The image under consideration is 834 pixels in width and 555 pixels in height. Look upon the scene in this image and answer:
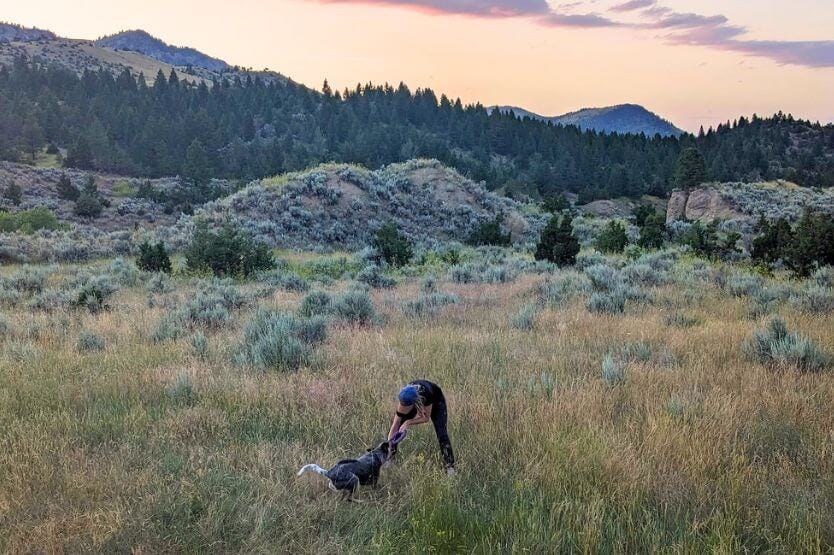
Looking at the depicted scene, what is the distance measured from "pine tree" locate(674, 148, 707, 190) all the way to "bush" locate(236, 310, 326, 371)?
149ft

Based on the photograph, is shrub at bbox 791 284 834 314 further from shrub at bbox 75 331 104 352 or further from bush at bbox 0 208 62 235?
bush at bbox 0 208 62 235

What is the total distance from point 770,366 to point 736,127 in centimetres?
11303

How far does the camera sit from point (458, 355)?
6969 mm

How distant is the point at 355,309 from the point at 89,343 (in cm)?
418

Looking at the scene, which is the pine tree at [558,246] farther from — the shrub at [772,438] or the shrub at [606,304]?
the shrub at [772,438]

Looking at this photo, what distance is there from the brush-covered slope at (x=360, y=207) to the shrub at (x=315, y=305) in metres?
16.1

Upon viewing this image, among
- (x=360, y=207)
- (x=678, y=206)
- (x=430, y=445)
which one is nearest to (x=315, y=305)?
(x=430, y=445)

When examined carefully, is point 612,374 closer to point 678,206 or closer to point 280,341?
point 280,341

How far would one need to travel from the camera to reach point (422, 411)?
150 inches

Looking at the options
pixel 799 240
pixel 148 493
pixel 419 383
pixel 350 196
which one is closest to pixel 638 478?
pixel 419 383

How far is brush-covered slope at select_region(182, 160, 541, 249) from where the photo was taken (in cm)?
2850

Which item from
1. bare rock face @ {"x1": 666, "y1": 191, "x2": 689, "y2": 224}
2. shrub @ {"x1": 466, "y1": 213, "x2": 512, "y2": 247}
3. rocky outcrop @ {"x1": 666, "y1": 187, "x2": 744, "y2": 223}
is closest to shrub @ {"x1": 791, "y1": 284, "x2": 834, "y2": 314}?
shrub @ {"x1": 466, "y1": 213, "x2": 512, "y2": 247}

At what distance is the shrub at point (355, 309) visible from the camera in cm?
971

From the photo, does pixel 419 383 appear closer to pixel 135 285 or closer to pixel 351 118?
pixel 135 285
